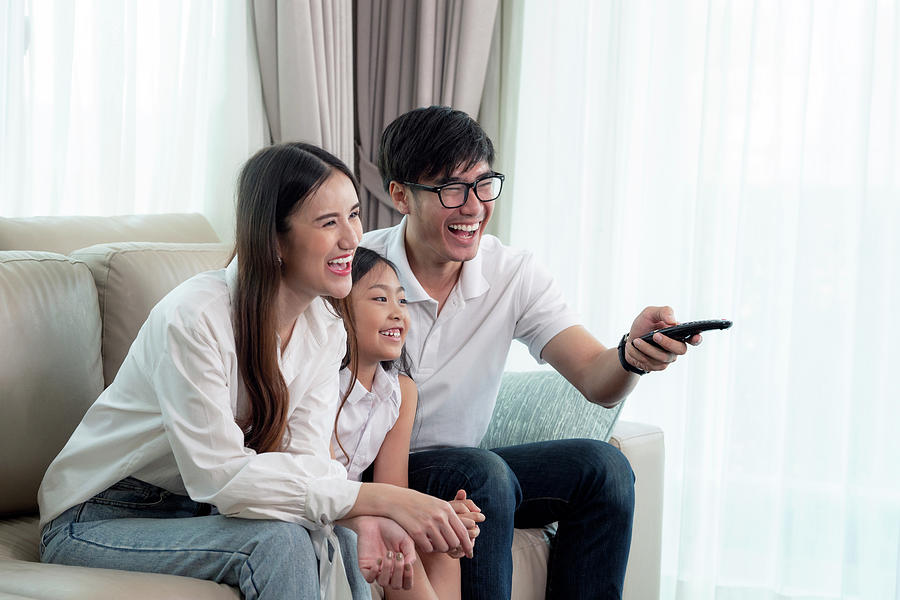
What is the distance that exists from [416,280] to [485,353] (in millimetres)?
197

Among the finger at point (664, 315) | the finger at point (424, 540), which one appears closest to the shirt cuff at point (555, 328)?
the finger at point (664, 315)

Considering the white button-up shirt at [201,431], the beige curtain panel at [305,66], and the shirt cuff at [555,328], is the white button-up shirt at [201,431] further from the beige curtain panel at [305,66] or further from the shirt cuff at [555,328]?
the beige curtain panel at [305,66]

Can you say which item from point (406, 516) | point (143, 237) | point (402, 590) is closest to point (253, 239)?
point (406, 516)

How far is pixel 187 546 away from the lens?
1233 millimetres

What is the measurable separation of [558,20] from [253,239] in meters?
1.73

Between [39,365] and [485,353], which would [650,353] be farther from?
[39,365]

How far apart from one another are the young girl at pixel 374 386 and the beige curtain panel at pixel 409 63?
1259 millimetres

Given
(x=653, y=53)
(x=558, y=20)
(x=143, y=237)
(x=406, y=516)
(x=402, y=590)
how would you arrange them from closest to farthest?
(x=406, y=516) → (x=402, y=590) → (x=143, y=237) → (x=653, y=53) → (x=558, y=20)

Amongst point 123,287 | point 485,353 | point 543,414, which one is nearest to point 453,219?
point 485,353

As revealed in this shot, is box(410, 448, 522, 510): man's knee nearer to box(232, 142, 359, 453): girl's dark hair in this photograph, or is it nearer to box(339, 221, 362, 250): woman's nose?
box(232, 142, 359, 453): girl's dark hair

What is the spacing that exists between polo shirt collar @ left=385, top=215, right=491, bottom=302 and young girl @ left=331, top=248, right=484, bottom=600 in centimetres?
8

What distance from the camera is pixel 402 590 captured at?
146cm

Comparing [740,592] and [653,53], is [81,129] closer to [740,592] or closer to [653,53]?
[653,53]

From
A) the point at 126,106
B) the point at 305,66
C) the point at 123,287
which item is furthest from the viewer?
the point at 305,66
